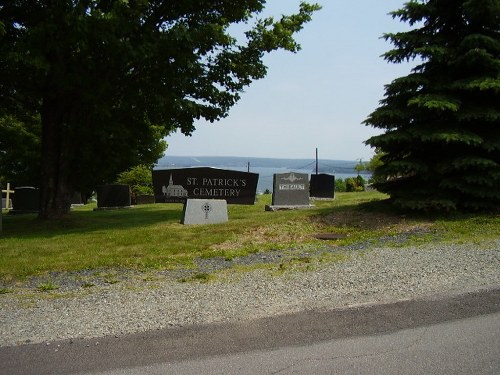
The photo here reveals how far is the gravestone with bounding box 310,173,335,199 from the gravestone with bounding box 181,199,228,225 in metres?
10.4

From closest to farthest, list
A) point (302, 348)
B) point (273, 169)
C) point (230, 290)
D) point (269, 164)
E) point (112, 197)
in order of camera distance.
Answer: point (302, 348) < point (230, 290) < point (112, 197) < point (273, 169) < point (269, 164)

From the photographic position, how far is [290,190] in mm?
17266

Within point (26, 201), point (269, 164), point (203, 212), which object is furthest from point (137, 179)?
point (269, 164)

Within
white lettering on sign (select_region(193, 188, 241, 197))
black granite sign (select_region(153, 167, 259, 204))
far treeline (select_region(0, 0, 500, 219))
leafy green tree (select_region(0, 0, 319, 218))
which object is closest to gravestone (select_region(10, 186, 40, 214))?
leafy green tree (select_region(0, 0, 319, 218))

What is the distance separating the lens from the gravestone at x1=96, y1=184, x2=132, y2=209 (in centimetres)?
2180

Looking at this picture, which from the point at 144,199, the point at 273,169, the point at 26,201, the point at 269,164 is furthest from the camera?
the point at 269,164

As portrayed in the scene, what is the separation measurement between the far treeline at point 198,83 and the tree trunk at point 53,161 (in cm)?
3

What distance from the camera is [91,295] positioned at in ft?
18.3

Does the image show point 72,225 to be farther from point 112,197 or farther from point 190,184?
point 112,197

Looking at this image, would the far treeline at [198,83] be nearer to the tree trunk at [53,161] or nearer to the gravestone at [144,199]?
the tree trunk at [53,161]

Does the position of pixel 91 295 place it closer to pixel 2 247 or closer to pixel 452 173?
pixel 2 247

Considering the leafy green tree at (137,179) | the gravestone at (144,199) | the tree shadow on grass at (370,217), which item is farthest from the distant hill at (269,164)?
the tree shadow on grass at (370,217)

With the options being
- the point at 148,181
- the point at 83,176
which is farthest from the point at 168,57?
the point at 148,181

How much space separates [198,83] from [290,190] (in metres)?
5.44
